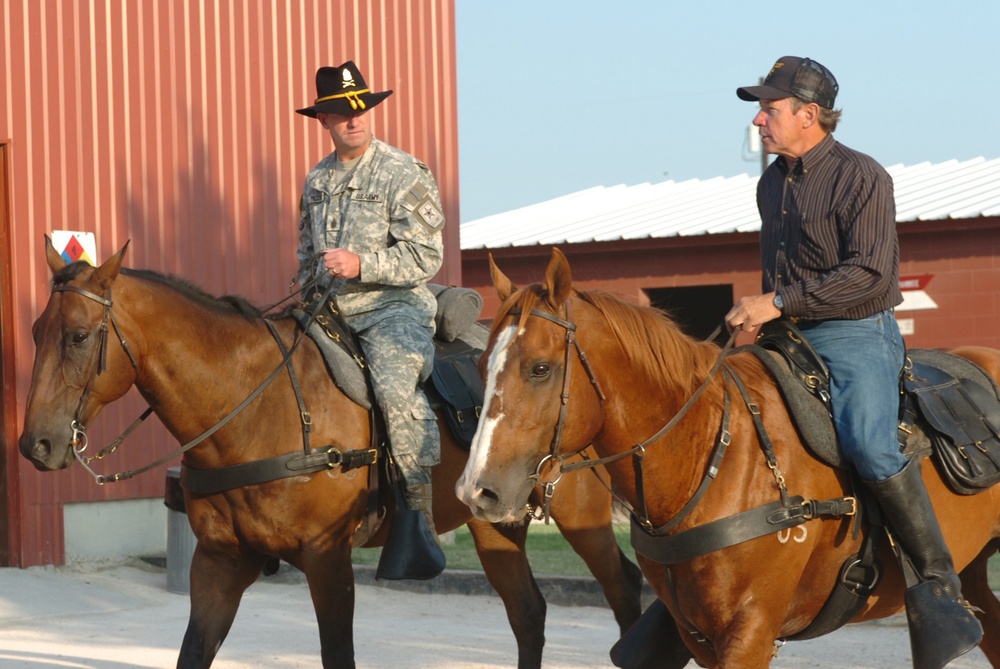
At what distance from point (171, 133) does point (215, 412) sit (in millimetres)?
6905

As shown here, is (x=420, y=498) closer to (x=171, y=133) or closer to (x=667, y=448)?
(x=667, y=448)

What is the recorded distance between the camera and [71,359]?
16.1ft

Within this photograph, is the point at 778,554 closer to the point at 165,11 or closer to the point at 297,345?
the point at 297,345

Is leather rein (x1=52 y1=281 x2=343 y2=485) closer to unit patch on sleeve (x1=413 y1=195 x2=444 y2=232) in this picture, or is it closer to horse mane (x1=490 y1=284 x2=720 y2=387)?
unit patch on sleeve (x1=413 y1=195 x2=444 y2=232)

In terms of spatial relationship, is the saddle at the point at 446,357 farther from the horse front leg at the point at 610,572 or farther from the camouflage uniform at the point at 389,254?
the horse front leg at the point at 610,572

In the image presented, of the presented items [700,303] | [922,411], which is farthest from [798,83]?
[700,303]

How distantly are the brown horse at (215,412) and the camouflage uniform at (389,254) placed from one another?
30 cm

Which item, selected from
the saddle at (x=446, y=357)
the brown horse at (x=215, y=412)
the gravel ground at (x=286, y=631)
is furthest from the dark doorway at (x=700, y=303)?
the brown horse at (x=215, y=412)

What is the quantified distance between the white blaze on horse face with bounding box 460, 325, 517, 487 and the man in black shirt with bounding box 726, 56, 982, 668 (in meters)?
0.98

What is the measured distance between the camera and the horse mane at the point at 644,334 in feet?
13.2

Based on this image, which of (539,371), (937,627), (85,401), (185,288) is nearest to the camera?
(539,371)

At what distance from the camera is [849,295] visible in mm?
4473

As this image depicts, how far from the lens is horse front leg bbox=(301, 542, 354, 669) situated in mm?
Answer: 5371

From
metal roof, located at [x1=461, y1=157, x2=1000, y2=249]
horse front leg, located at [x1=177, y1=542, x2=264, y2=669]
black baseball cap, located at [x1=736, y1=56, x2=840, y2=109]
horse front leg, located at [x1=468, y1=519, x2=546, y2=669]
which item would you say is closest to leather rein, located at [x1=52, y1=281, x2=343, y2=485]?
horse front leg, located at [x1=177, y1=542, x2=264, y2=669]
